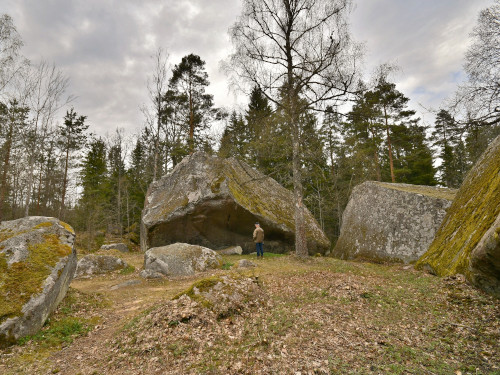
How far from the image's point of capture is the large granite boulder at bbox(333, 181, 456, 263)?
980cm

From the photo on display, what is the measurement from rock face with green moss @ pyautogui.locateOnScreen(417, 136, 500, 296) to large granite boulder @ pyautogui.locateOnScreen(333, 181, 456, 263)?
1.98 m

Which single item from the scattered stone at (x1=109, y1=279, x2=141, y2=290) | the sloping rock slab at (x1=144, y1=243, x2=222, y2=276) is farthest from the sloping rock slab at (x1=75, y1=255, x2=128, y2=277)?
the scattered stone at (x1=109, y1=279, x2=141, y2=290)

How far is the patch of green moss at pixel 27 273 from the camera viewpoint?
4.68 meters

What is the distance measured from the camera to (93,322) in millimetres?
5539

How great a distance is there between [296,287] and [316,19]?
35.8 ft

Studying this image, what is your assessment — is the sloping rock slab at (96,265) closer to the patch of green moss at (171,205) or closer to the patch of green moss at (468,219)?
the patch of green moss at (171,205)

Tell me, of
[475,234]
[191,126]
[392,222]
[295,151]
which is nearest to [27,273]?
[475,234]

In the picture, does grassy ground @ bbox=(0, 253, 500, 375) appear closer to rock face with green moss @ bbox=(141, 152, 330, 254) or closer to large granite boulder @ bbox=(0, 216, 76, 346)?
large granite boulder @ bbox=(0, 216, 76, 346)

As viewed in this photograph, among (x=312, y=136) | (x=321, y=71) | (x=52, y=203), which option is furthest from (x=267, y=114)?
(x=52, y=203)

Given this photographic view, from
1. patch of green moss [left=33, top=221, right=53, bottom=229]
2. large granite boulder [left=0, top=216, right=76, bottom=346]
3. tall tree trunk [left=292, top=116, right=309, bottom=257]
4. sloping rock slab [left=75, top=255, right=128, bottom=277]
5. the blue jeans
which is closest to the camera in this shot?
large granite boulder [left=0, top=216, right=76, bottom=346]

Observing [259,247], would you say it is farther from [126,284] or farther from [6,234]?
[6,234]

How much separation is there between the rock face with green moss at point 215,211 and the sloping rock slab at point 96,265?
287 cm

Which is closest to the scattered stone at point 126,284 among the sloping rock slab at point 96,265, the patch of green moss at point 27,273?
the sloping rock slab at point 96,265

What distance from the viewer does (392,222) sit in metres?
10.6
